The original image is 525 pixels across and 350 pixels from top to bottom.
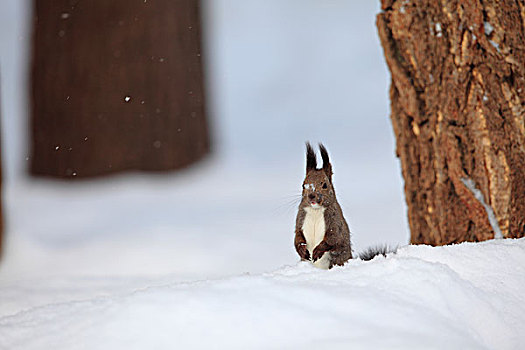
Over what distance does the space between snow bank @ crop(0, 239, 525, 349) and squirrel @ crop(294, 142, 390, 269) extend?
23cm

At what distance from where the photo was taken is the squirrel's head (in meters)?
1.62

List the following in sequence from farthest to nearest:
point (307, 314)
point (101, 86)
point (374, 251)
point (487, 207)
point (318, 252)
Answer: point (101, 86) < point (487, 207) < point (374, 251) < point (318, 252) < point (307, 314)

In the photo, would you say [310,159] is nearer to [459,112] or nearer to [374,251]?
[374,251]

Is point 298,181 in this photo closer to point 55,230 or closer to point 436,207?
point 55,230

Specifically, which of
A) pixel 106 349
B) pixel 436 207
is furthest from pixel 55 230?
pixel 106 349

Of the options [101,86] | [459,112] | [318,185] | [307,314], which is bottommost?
[307,314]

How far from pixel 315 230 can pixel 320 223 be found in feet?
0.07

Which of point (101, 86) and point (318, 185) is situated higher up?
point (101, 86)

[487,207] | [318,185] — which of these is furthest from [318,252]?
[487,207]

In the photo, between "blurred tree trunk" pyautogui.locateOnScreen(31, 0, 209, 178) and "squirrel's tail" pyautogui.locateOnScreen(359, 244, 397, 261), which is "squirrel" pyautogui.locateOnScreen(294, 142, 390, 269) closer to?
"squirrel's tail" pyautogui.locateOnScreen(359, 244, 397, 261)

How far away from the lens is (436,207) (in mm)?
2088

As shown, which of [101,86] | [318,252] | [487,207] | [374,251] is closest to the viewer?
[318,252]

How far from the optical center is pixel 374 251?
1771 mm

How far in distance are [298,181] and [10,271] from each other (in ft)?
7.04
